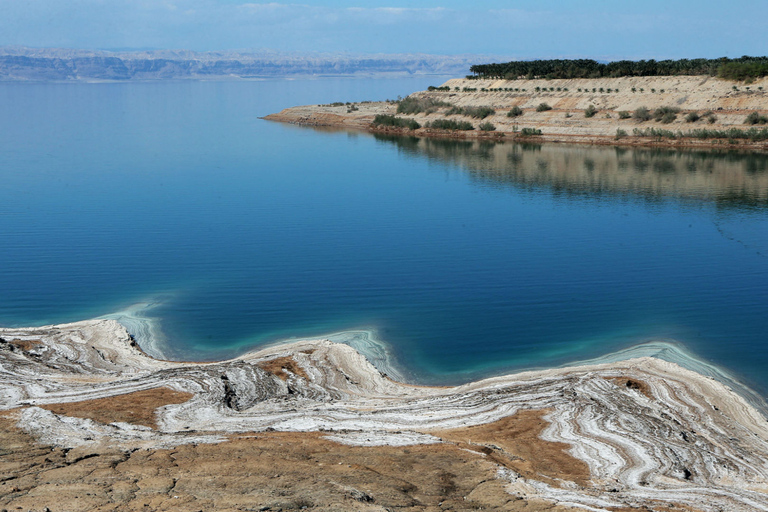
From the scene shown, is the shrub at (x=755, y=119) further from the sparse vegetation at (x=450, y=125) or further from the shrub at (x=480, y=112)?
the sparse vegetation at (x=450, y=125)

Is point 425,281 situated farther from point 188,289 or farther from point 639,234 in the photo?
point 639,234

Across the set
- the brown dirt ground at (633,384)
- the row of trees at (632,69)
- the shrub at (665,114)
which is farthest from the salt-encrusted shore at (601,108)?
the brown dirt ground at (633,384)

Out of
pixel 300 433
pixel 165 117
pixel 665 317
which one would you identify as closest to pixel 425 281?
pixel 665 317

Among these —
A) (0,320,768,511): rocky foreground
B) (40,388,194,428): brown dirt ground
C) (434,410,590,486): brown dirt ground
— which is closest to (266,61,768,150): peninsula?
(0,320,768,511): rocky foreground

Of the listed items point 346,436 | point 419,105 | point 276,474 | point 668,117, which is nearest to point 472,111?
point 419,105

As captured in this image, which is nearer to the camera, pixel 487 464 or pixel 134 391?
pixel 487 464
